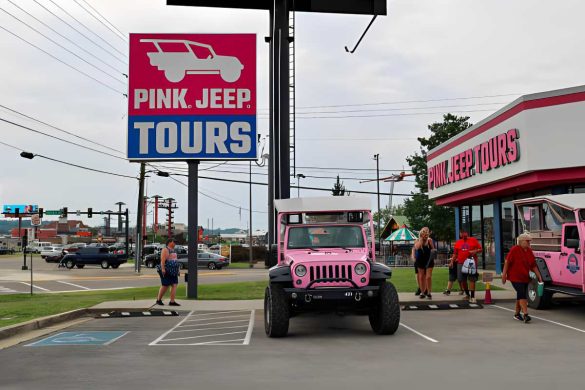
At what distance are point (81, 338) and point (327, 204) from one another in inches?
211

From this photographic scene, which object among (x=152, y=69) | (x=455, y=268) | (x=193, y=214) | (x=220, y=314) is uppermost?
(x=152, y=69)

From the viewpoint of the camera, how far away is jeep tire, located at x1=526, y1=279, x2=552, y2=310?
1380cm

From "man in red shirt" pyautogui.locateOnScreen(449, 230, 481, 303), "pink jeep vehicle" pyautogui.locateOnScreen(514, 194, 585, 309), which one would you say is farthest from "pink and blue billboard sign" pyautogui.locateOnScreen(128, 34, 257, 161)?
"pink jeep vehicle" pyautogui.locateOnScreen(514, 194, 585, 309)

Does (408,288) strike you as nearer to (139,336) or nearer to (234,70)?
(234,70)

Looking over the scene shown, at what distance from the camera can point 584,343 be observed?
9594 millimetres

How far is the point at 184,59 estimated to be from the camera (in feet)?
60.6

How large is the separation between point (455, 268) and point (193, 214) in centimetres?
808

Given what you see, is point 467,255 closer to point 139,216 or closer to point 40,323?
point 40,323

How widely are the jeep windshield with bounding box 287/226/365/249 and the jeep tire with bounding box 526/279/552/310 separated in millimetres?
5027

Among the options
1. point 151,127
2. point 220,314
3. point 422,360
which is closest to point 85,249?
point 151,127

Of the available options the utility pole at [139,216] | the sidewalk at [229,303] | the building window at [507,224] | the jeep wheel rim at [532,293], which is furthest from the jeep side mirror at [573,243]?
the utility pole at [139,216]

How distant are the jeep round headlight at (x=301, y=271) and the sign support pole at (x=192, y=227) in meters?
7.99

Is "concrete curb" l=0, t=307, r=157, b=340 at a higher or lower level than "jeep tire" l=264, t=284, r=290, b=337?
lower

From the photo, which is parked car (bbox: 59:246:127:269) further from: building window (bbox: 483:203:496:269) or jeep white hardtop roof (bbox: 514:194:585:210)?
jeep white hardtop roof (bbox: 514:194:585:210)
